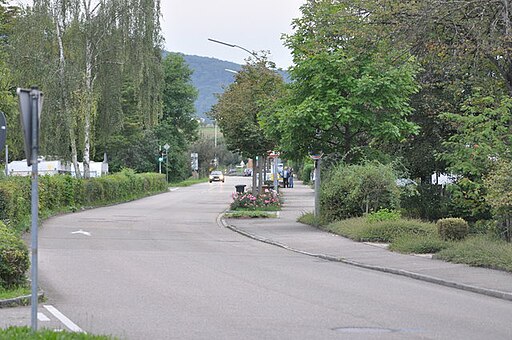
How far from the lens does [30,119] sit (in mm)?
8555

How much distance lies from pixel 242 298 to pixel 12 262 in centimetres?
370

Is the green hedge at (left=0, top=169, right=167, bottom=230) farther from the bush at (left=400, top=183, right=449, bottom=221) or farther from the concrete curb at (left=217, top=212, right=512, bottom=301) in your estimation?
the bush at (left=400, top=183, right=449, bottom=221)

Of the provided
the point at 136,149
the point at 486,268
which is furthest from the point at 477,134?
the point at 136,149

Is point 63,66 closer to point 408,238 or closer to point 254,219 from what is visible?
point 254,219

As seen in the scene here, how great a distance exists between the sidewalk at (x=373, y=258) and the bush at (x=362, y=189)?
1.40 meters

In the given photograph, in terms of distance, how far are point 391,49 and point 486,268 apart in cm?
561

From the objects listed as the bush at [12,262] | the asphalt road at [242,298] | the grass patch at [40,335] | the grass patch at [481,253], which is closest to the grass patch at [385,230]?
the asphalt road at [242,298]

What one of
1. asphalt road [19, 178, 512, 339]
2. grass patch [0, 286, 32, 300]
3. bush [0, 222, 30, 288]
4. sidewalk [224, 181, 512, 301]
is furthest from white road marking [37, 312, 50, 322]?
sidewalk [224, 181, 512, 301]

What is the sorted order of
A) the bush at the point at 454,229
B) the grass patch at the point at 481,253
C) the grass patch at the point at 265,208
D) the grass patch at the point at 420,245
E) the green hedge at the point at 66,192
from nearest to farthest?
the grass patch at the point at 481,253, the grass patch at the point at 420,245, the bush at the point at 454,229, the green hedge at the point at 66,192, the grass patch at the point at 265,208

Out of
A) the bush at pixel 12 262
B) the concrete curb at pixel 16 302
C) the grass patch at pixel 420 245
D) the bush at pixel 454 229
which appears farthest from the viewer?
the bush at pixel 454 229

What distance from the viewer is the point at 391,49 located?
807 inches

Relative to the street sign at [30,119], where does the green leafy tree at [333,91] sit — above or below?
above

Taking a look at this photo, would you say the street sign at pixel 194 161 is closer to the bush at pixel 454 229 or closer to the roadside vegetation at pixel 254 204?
the roadside vegetation at pixel 254 204

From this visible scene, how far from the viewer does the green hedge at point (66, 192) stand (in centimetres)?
2757
